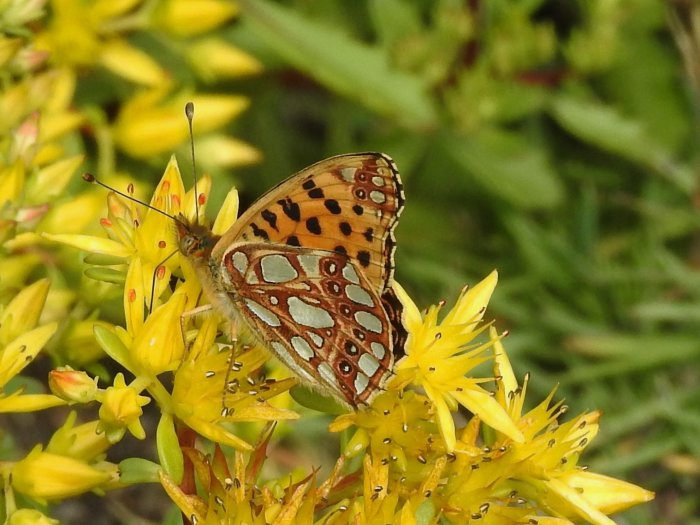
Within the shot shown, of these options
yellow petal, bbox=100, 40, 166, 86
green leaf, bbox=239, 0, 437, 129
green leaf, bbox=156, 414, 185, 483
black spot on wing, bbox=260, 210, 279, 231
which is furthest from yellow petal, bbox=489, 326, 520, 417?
green leaf, bbox=239, 0, 437, 129

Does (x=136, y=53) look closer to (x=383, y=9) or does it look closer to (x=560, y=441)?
(x=383, y=9)

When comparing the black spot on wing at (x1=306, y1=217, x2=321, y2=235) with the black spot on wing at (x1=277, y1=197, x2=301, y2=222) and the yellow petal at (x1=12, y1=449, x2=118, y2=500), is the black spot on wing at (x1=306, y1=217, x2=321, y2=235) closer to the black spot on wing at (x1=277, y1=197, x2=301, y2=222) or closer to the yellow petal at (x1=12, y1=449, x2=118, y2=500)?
the black spot on wing at (x1=277, y1=197, x2=301, y2=222)

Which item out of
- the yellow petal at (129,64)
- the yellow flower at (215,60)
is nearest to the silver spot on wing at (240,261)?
the yellow petal at (129,64)

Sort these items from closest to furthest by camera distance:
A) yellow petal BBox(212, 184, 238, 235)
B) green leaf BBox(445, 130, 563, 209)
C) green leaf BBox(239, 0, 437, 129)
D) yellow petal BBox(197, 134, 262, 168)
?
1. yellow petal BBox(212, 184, 238, 235)
2. yellow petal BBox(197, 134, 262, 168)
3. green leaf BBox(239, 0, 437, 129)
4. green leaf BBox(445, 130, 563, 209)

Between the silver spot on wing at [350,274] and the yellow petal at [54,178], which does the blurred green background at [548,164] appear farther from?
the silver spot on wing at [350,274]

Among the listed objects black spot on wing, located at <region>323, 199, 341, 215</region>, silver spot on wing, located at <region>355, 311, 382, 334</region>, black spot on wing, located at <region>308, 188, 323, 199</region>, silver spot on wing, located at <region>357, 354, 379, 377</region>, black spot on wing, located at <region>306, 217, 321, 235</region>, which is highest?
black spot on wing, located at <region>308, 188, 323, 199</region>
